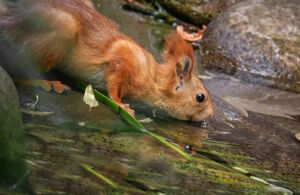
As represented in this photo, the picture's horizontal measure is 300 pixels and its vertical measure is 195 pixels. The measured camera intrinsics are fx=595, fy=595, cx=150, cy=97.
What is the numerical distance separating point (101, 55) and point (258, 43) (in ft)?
11.5

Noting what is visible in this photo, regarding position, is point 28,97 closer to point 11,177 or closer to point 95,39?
point 95,39

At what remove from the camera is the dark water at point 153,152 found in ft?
10.3

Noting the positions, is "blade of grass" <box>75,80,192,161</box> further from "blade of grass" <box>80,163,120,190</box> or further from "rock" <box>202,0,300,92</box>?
"rock" <box>202,0,300,92</box>

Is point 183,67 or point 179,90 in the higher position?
point 183,67

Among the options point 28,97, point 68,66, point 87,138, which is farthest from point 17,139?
point 68,66

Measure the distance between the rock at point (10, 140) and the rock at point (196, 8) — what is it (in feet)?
19.1

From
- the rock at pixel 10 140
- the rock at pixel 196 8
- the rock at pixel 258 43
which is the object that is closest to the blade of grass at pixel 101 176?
the rock at pixel 10 140

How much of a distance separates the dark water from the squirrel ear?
396mm

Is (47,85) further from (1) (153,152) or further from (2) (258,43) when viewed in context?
(2) (258,43)

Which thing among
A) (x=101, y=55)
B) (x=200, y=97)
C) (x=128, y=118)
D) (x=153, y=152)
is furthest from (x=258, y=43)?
(x=153, y=152)

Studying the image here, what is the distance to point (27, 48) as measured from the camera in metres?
4.34

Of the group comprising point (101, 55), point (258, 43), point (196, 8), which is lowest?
point (196, 8)

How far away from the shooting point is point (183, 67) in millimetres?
4895

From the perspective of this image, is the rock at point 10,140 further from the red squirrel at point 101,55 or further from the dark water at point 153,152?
the red squirrel at point 101,55
